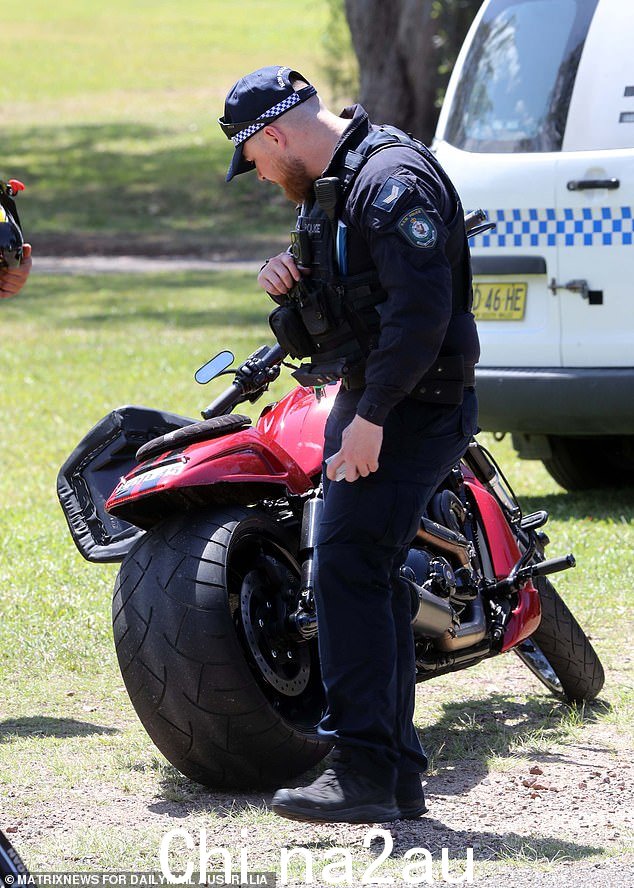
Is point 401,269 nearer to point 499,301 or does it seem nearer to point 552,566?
point 552,566

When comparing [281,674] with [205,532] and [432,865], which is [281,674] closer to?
[205,532]

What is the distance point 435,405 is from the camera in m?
3.80

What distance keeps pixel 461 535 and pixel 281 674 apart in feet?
2.53

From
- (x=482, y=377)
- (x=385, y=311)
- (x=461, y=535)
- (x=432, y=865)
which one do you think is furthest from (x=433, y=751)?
→ (x=482, y=377)

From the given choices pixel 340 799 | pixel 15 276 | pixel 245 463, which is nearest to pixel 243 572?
pixel 245 463

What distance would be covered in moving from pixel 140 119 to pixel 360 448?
3187cm

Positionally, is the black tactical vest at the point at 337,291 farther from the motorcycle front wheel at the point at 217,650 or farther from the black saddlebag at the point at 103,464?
the black saddlebag at the point at 103,464

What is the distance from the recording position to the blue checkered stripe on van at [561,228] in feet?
22.5

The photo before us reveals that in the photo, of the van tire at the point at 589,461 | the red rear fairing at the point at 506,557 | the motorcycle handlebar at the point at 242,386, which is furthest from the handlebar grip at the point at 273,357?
the van tire at the point at 589,461

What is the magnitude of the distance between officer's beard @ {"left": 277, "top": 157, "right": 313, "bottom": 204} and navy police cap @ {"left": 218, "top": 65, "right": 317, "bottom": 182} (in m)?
0.09

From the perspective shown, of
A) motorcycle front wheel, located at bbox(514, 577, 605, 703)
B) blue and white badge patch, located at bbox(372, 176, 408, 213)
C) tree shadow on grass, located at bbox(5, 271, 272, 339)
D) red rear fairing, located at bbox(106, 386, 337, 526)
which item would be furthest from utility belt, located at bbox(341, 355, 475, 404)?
tree shadow on grass, located at bbox(5, 271, 272, 339)

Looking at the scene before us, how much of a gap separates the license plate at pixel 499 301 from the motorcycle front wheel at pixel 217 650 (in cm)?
324

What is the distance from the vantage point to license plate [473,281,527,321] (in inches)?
284

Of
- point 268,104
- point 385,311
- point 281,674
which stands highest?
point 268,104
